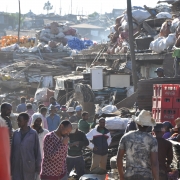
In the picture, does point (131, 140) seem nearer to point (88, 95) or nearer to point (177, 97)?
point (177, 97)

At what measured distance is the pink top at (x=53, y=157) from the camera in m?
7.62

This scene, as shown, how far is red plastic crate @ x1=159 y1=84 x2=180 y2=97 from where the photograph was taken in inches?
547

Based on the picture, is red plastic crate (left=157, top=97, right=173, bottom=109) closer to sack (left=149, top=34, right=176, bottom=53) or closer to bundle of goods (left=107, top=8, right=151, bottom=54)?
sack (left=149, top=34, right=176, bottom=53)

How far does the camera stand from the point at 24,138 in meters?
7.92

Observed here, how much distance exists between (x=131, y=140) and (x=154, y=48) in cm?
1531

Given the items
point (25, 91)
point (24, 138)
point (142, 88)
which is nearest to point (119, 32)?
point (25, 91)

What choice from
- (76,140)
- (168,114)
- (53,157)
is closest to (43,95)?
(168,114)

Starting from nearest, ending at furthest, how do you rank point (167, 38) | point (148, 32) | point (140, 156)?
point (140, 156)
point (167, 38)
point (148, 32)

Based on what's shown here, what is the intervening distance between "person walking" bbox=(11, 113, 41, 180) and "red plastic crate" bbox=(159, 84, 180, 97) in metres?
6.46

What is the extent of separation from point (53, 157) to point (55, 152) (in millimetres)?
71

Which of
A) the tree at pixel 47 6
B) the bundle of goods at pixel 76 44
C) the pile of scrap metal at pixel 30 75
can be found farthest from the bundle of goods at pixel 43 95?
the tree at pixel 47 6

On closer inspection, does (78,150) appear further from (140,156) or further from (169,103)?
(169,103)

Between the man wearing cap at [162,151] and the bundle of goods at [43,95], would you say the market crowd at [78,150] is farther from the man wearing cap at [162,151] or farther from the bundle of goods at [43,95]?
the bundle of goods at [43,95]

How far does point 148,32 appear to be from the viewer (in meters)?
25.7
